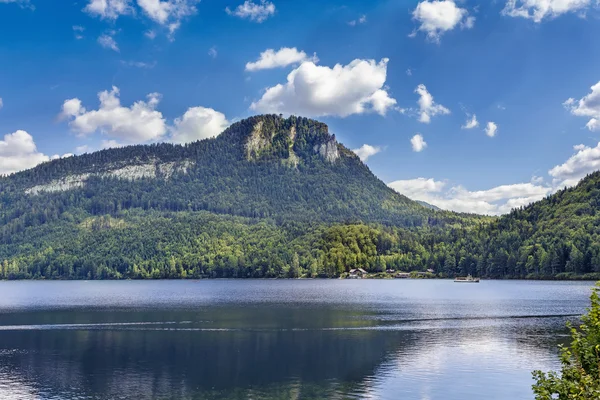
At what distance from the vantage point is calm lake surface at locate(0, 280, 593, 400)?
4556cm

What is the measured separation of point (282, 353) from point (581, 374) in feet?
140

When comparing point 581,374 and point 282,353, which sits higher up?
point 581,374

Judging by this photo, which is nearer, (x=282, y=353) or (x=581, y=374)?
(x=581, y=374)

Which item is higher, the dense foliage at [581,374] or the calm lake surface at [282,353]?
the dense foliage at [581,374]

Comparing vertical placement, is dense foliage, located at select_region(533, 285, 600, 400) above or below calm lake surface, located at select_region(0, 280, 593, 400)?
above

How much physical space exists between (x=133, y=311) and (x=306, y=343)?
5373 centimetres

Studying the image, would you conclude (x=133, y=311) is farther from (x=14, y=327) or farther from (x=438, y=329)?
(x=438, y=329)

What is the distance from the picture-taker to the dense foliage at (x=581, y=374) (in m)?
20.9

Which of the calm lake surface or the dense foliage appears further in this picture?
the calm lake surface

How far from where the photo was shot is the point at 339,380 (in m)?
48.5

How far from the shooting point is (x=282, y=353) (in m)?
61.5

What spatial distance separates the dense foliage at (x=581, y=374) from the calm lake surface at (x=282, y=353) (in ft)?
64.9

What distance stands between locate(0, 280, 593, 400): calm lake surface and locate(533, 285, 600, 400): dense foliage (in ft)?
64.9

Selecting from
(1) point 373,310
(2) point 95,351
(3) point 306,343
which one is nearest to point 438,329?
(3) point 306,343
